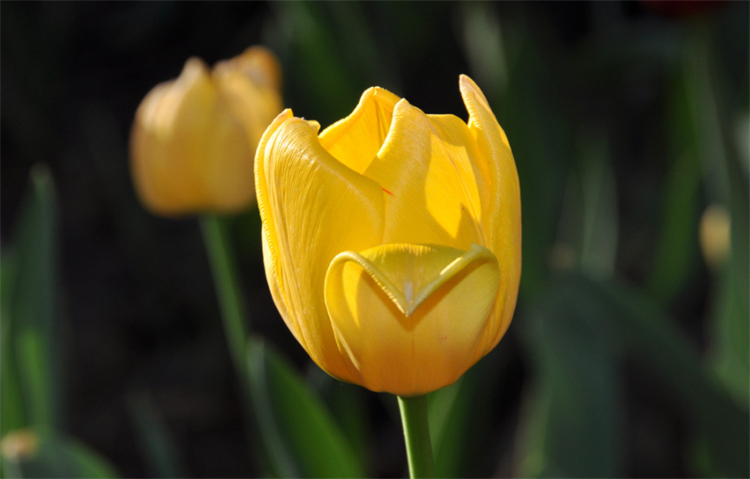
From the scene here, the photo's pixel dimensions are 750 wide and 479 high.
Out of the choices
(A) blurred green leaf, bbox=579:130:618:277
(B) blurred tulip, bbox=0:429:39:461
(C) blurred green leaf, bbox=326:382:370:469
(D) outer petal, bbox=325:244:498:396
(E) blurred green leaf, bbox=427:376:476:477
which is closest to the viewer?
(D) outer petal, bbox=325:244:498:396

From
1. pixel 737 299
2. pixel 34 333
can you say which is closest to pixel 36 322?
pixel 34 333


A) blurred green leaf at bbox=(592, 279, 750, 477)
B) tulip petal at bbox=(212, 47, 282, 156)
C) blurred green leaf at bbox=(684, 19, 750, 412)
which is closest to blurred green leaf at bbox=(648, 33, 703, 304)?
blurred green leaf at bbox=(684, 19, 750, 412)

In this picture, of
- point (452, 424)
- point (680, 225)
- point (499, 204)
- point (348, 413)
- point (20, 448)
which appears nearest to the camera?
point (499, 204)

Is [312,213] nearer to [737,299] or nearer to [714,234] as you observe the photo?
[737,299]

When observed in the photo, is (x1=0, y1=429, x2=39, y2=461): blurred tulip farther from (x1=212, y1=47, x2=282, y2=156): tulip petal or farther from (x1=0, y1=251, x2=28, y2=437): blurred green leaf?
(x1=212, y1=47, x2=282, y2=156): tulip petal

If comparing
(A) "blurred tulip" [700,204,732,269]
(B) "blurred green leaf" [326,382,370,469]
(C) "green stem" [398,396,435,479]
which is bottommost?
(B) "blurred green leaf" [326,382,370,469]

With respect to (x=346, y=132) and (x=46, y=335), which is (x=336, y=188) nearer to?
(x=346, y=132)

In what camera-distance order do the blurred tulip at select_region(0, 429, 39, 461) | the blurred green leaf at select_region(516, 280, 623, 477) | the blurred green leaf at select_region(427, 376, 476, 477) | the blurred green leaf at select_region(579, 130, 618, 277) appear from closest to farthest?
1. the blurred tulip at select_region(0, 429, 39, 461)
2. the blurred green leaf at select_region(516, 280, 623, 477)
3. the blurred green leaf at select_region(427, 376, 476, 477)
4. the blurred green leaf at select_region(579, 130, 618, 277)

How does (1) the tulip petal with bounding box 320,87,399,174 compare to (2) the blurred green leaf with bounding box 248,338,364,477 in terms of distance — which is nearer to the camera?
(1) the tulip petal with bounding box 320,87,399,174
